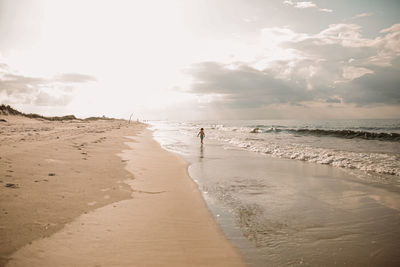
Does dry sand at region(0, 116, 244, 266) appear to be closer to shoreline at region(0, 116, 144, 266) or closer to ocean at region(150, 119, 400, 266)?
shoreline at region(0, 116, 144, 266)

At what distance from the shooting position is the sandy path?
307 cm

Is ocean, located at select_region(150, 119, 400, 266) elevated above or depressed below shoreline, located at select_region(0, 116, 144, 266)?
below

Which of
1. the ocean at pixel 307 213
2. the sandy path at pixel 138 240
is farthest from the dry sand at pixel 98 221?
the ocean at pixel 307 213

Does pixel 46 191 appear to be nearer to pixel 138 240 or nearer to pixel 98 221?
pixel 98 221

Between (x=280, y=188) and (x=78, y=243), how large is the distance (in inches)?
239

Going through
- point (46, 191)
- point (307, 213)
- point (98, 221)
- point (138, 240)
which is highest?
point (46, 191)

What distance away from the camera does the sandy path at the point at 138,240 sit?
10.1 ft

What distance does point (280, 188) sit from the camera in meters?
7.23

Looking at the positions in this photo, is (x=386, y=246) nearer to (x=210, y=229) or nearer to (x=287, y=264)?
(x=287, y=264)

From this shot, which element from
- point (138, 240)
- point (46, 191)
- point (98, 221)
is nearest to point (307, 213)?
point (138, 240)

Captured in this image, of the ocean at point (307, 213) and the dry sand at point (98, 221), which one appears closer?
the dry sand at point (98, 221)

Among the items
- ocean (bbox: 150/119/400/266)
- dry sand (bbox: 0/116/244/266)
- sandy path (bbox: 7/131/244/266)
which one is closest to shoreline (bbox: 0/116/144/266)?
dry sand (bbox: 0/116/244/266)

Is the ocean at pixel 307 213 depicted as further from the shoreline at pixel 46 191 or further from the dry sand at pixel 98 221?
the shoreline at pixel 46 191

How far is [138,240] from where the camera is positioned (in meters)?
3.71
